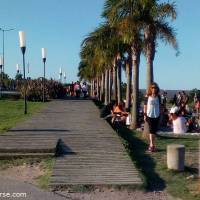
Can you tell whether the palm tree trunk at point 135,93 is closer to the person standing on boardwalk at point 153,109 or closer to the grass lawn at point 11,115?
the grass lawn at point 11,115

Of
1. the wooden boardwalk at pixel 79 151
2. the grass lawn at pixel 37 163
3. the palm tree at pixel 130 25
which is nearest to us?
the wooden boardwalk at pixel 79 151

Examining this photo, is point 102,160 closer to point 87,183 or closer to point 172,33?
point 87,183

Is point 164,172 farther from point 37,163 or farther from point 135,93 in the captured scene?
point 135,93

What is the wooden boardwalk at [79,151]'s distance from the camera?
Answer: 9.53 metres

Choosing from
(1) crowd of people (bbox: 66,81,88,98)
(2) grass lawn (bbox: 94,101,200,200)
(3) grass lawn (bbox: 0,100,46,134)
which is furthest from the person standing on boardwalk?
(1) crowd of people (bbox: 66,81,88,98)

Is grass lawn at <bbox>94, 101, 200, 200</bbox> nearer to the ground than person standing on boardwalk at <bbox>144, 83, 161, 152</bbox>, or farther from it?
nearer to the ground

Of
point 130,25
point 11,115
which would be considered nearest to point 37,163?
point 130,25

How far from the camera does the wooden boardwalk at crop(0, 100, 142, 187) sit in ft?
31.3

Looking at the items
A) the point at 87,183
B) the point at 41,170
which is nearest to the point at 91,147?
the point at 41,170

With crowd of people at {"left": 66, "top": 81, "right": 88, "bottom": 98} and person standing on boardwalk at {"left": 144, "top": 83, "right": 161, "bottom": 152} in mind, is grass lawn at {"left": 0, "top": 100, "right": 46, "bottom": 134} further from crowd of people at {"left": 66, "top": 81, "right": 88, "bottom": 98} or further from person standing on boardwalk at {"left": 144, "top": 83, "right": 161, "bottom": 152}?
crowd of people at {"left": 66, "top": 81, "right": 88, "bottom": 98}

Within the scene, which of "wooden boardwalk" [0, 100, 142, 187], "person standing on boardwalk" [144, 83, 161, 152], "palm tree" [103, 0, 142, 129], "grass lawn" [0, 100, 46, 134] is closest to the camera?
"wooden boardwalk" [0, 100, 142, 187]

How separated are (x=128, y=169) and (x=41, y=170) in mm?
1529

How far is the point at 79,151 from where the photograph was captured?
1199 centimetres

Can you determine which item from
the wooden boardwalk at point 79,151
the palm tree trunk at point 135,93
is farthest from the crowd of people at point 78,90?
the wooden boardwalk at point 79,151
